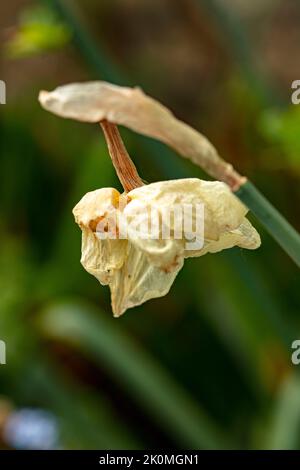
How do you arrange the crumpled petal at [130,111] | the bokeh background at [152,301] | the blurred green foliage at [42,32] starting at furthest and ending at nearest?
the bokeh background at [152,301]
the blurred green foliage at [42,32]
the crumpled petal at [130,111]

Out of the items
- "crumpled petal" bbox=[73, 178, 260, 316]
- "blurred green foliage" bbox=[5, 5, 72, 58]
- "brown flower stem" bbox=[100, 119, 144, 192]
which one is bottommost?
"crumpled petal" bbox=[73, 178, 260, 316]

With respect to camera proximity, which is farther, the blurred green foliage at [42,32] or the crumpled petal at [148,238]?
the blurred green foliage at [42,32]

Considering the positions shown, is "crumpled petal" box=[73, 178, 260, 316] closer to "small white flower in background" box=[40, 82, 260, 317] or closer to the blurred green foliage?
"small white flower in background" box=[40, 82, 260, 317]

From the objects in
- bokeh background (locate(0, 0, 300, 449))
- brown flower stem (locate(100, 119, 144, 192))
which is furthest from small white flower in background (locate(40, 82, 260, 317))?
bokeh background (locate(0, 0, 300, 449))

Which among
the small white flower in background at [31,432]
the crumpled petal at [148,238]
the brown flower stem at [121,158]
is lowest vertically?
the small white flower in background at [31,432]

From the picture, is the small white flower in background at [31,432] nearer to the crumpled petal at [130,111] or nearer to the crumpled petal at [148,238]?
the crumpled petal at [148,238]

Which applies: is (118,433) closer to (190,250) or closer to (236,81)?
(236,81)

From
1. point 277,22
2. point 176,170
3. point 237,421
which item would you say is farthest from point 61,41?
point 277,22

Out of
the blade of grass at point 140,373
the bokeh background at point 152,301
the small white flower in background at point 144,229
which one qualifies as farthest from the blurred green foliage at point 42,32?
the small white flower in background at point 144,229
